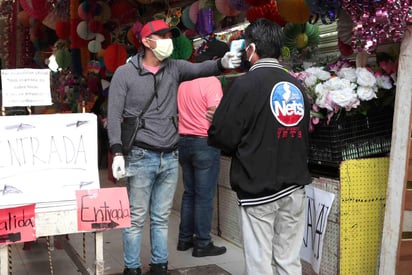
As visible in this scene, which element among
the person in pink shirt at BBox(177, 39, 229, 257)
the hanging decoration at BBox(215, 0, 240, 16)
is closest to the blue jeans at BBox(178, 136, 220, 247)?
the person in pink shirt at BBox(177, 39, 229, 257)

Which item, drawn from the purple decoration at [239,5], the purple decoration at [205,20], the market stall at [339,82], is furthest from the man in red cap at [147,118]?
the purple decoration at [205,20]

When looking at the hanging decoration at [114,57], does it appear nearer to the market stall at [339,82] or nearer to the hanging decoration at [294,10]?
the market stall at [339,82]

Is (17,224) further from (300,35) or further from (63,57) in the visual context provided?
(63,57)

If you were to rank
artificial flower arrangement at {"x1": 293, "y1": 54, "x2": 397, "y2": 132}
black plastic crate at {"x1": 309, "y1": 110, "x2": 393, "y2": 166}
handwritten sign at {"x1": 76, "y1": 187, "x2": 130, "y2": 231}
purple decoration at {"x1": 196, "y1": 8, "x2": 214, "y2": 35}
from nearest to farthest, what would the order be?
1. handwritten sign at {"x1": 76, "y1": 187, "x2": 130, "y2": 231}
2. artificial flower arrangement at {"x1": 293, "y1": 54, "x2": 397, "y2": 132}
3. black plastic crate at {"x1": 309, "y1": 110, "x2": 393, "y2": 166}
4. purple decoration at {"x1": 196, "y1": 8, "x2": 214, "y2": 35}

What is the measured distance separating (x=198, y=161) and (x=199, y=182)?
0.21m

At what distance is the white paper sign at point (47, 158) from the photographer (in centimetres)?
327

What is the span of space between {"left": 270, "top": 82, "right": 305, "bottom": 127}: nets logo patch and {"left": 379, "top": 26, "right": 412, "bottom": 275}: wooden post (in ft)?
2.48

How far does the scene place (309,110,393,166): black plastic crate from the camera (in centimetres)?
379

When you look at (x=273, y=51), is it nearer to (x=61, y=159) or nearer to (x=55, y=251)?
(x=61, y=159)

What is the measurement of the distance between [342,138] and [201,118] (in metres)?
1.51

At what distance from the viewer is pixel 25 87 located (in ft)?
11.6

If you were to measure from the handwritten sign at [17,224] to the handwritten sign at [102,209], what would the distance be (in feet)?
0.95

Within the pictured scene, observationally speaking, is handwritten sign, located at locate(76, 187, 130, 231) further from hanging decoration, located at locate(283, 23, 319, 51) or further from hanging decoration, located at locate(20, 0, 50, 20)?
hanging decoration, located at locate(20, 0, 50, 20)

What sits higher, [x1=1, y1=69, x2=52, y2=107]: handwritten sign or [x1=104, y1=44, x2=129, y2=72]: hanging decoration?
[x1=104, y1=44, x2=129, y2=72]: hanging decoration
